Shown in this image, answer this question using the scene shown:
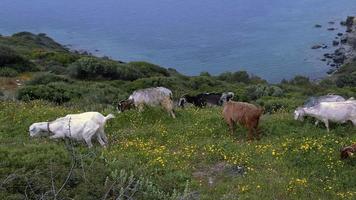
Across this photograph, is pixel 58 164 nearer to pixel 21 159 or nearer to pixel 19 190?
pixel 21 159

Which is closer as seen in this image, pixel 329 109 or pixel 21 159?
pixel 21 159

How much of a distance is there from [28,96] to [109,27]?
75.1 meters

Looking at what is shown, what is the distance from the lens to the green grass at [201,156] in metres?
11.6

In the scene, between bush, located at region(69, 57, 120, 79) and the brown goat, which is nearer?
the brown goat

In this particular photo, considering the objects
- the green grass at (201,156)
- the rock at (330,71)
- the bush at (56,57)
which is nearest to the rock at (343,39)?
the rock at (330,71)

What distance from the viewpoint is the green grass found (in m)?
11.6

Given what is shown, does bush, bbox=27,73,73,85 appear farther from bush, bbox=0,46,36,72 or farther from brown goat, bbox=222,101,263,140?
brown goat, bbox=222,101,263,140

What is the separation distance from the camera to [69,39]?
9425 centimetres

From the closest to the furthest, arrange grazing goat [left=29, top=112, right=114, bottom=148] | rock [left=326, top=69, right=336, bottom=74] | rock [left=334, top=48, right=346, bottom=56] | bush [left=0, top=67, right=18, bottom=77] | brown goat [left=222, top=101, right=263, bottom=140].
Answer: grazing goat [left=29, top=112, right=114, bottom=148] < brown goat [left=222, top=101, right=263, bottom=140] < bush [left=0, top=67, right=18, bottom=77] < rock [left=326, top=69, right=336, bottom=74] < rock [left=334, top=48, right=346, bottom=56]

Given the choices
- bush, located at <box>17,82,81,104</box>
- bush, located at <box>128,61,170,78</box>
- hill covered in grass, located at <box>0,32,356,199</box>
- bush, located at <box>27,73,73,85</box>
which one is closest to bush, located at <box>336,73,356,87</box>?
bush, located at <box>128,61,170,78</box>

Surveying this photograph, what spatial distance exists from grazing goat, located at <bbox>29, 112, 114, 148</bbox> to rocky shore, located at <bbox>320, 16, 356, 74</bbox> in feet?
196

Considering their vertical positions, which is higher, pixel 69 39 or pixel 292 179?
pixel 69 39

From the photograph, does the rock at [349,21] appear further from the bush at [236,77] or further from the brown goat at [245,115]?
the brown goat at [245,115]

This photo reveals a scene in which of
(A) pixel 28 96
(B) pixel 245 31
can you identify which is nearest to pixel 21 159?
(A) pixel 28 96
